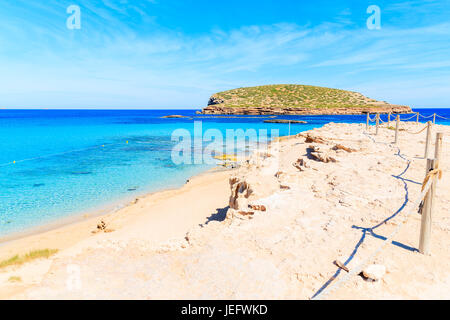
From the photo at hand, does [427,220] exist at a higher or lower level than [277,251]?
higher

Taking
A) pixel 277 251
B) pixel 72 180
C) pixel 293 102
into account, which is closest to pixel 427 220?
pixel 277 251

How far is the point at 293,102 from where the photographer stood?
9469cm

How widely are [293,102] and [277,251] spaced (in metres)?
96.5

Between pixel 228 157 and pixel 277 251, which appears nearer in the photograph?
pixel 277 251

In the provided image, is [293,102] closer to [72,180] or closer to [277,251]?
[72,180]

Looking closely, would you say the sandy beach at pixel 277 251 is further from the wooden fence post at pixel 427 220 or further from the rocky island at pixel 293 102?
the rocky island at pixel 293 102

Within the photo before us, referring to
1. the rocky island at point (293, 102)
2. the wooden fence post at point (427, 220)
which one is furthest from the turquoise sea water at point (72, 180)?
the rocky island at point (293, 102)

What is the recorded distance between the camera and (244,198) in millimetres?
6785

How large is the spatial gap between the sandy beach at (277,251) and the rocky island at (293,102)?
262 ft

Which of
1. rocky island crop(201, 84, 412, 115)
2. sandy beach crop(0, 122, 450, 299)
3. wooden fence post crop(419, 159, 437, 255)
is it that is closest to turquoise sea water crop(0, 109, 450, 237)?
sandy beach crop(0, 122, 450, 299)

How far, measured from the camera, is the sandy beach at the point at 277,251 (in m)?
3.30

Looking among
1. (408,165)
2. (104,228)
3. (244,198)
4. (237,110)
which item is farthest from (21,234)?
(237,110)
